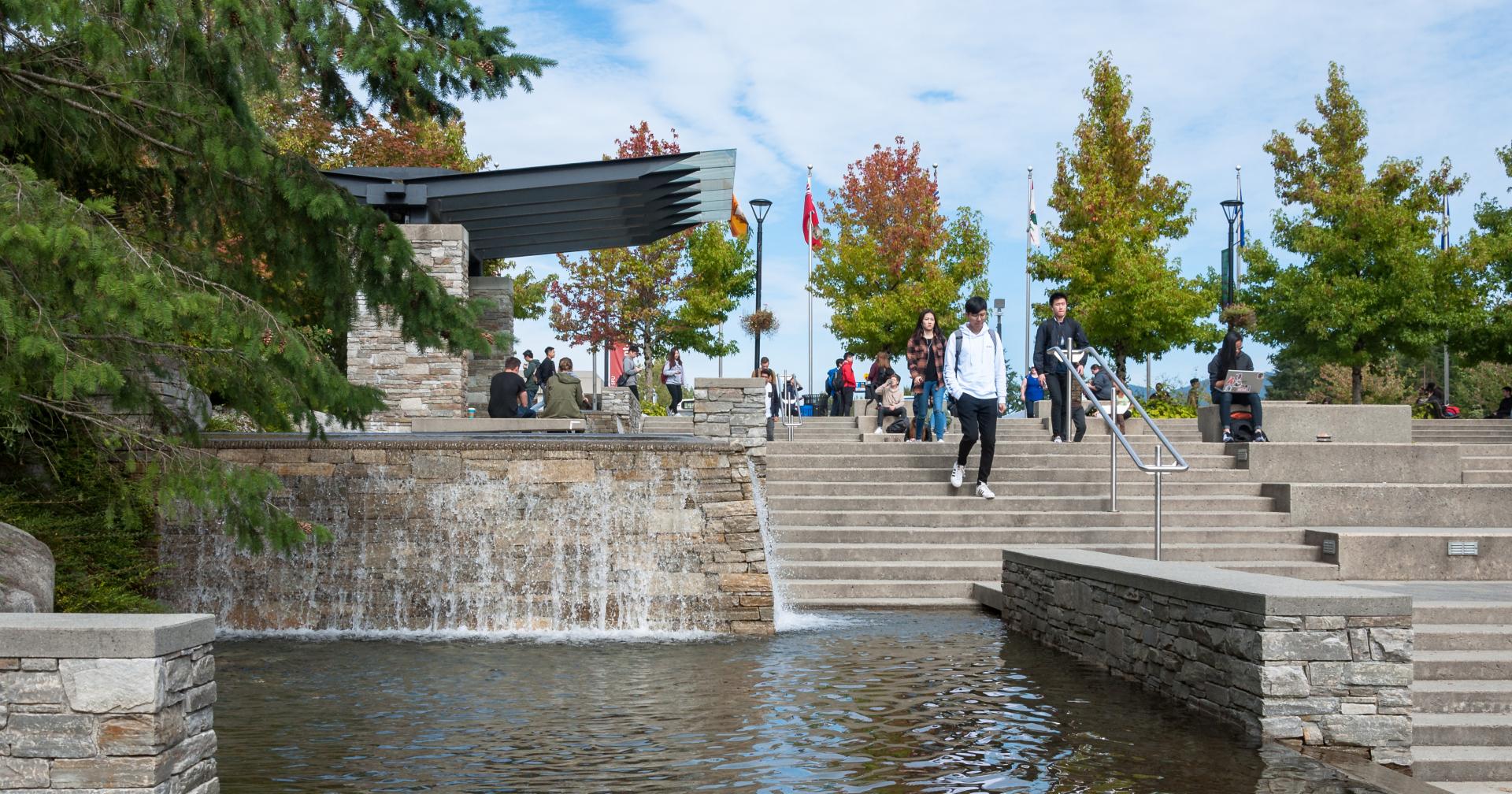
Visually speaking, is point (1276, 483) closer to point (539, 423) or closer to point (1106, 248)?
point (539, 423)

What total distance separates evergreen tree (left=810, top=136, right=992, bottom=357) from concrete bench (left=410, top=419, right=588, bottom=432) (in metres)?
25.3

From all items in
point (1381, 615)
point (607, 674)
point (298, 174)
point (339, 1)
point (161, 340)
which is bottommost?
point (607, 674)

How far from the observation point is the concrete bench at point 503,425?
1811cm

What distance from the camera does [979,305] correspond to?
1254 centimetres

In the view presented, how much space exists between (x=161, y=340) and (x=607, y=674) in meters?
3.75

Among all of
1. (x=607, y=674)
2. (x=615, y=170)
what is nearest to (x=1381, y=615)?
(x=607, y=674)

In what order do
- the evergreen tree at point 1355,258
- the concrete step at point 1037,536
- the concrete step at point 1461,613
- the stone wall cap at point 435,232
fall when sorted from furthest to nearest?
the evergreen tree at point 1355,258
the stone wall cap at point 435,232
the concrete step at point 1037,536
the concrete step at point 1461,613

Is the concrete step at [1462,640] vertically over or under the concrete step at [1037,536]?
under

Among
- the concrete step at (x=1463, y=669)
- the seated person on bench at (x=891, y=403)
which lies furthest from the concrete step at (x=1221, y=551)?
the seated person on bench at (x=891, y=403)

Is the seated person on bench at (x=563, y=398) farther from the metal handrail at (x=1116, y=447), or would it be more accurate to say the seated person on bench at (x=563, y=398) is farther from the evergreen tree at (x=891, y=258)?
the evergreen tree at (x=891, y=258)

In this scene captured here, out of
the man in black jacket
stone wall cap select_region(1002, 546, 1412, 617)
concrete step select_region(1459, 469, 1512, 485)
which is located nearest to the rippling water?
stone wall cap select_region(1002, 546, 1412, 617)

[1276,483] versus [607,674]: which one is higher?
[1276,483]

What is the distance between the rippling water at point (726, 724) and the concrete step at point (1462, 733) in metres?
1.06

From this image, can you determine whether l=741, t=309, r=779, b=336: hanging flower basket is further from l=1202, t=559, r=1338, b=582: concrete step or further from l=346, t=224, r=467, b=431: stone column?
l=1202, t=559, r=1338, b=582: concrete step
